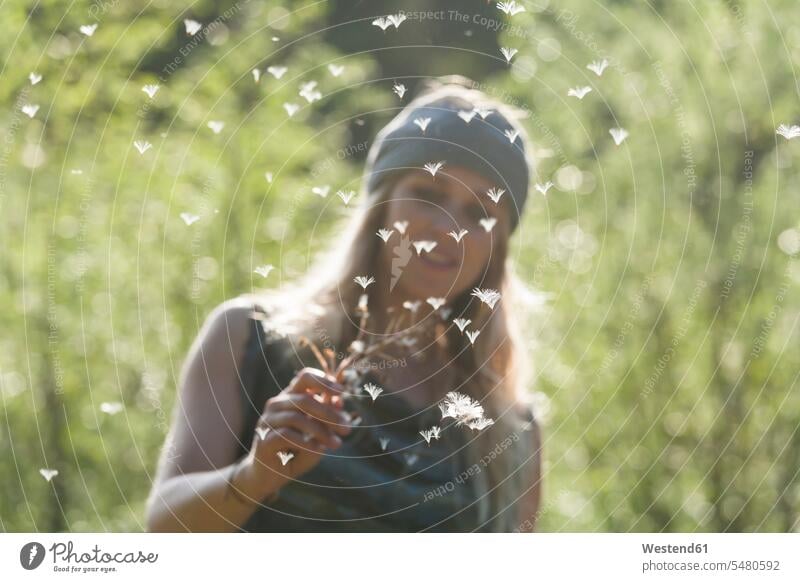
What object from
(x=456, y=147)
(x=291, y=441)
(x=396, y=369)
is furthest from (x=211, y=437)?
(x=456, y=147)

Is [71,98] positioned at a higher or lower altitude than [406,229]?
higher

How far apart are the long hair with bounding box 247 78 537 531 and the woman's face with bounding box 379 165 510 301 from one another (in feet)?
0.04

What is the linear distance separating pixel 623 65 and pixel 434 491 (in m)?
0.49

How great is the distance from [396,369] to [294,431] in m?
0.13

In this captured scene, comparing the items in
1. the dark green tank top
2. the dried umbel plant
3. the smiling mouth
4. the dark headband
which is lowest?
the dark green tank top

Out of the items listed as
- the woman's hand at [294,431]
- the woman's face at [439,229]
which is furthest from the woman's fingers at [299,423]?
the woman's face at [439,229]

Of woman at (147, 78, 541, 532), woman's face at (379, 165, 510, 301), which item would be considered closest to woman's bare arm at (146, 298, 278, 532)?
woman at (147, 78, 541, 532)

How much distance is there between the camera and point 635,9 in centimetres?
91

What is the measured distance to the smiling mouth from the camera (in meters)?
0.78

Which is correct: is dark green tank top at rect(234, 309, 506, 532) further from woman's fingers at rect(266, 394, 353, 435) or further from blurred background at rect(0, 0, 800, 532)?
blurred background at rect(0, 0, 800, 532)

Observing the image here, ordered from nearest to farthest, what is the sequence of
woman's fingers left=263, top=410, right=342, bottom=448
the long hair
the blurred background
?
woman's fingers left=263, top=410, right=342, bottom=448 < the long hair < the blurred background

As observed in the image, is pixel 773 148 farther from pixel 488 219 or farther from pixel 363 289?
pixel 363 289

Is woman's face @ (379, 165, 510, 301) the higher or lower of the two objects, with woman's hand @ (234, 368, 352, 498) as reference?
higher
